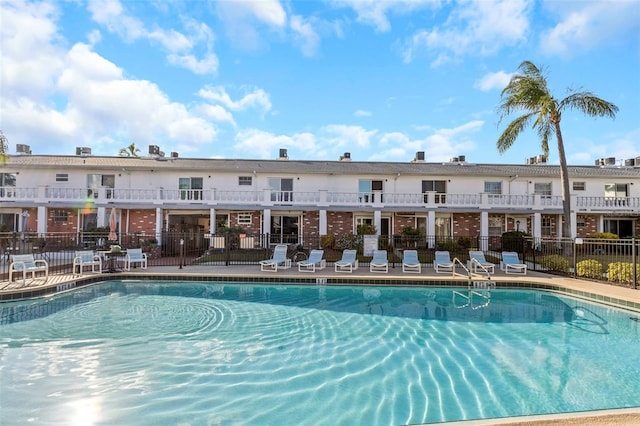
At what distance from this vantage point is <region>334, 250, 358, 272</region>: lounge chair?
1538cm

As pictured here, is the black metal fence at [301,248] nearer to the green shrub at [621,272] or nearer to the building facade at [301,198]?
the green shrub at [621,272]

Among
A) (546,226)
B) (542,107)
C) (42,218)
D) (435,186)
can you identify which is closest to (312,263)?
(542,107)

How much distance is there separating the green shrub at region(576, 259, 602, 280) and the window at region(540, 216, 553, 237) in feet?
43.8

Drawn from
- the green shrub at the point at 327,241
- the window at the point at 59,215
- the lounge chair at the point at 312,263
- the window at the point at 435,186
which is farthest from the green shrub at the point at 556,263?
the window at the point at 59,215

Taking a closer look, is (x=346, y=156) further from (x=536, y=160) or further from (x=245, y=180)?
(x=536, y=160)

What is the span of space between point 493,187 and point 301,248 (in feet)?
50.5

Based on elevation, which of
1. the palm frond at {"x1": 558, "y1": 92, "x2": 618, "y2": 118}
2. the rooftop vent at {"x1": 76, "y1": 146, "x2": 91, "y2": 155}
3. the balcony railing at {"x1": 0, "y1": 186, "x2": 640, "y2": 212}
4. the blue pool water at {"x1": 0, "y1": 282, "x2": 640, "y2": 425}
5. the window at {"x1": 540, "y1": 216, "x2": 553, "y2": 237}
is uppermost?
the rooftop vent at {"x1": 76, "y1": 146, "x2": 91, "y2": 155}

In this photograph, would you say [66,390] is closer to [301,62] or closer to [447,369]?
[447,369]

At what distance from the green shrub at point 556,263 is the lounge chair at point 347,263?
8.90 meters

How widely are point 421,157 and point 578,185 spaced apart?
11928 millimetres

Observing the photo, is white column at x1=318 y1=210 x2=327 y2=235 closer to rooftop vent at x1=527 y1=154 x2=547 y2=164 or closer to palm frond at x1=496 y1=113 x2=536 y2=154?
palm frond at x1=496 y1=113 x2=536 y2=154

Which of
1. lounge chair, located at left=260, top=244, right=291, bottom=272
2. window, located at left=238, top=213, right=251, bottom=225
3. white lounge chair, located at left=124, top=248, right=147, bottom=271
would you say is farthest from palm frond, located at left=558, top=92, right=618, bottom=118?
white lounge chair, located at left=124, top=248, right=147, bottom=271

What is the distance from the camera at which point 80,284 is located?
39.5 feet

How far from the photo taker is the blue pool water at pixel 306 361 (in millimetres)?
4629
